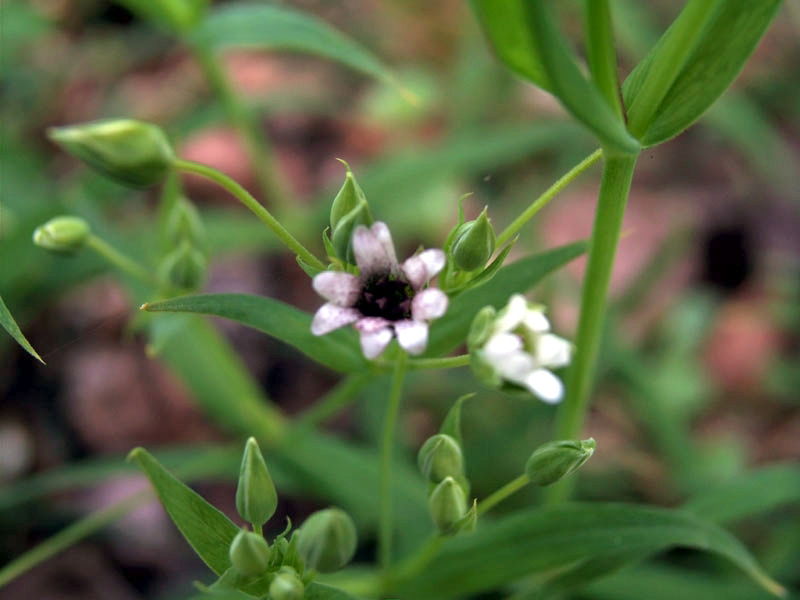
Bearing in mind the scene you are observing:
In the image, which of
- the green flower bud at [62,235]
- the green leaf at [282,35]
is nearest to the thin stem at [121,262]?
the green flower bud at [62,235]

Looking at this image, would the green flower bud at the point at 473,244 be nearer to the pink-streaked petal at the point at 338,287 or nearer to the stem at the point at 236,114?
the pink-streaked petal at the point at 338,287

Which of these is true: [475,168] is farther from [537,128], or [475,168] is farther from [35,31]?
[35,31]

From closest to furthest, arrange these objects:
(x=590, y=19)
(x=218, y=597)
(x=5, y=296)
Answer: (x=590, y=19) < (x=218, y=597) < (x=5, y=296)

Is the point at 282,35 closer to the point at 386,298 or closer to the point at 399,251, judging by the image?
the point at 386,298

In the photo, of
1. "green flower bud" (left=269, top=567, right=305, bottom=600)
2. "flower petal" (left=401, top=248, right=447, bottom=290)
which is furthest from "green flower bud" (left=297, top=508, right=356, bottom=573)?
"flower petal" (left=401, top=248, right=447, bottom=290)

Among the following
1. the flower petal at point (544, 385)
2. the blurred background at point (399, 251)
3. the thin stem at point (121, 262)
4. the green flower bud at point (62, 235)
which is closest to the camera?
the flower petal at point (544, 385)

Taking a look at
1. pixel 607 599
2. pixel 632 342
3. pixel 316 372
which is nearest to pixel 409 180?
pixel 316 372
